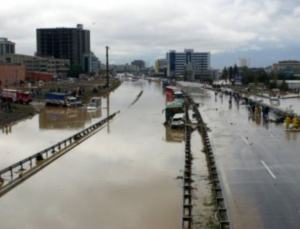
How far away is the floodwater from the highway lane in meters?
1.87

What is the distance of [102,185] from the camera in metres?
20.4

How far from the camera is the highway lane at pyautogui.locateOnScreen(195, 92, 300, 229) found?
1489cm

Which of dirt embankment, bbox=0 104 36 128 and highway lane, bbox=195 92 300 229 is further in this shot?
dirt embankment, bbox=0 104 36 128

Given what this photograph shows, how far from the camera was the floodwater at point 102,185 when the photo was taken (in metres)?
16.1

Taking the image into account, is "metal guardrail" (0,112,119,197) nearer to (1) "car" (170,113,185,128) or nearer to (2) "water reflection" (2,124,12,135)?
(1) "car" (170,113,185,128)

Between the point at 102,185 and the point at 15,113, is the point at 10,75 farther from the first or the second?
the point at 102,185

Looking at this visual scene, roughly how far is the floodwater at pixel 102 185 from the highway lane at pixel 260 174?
1867 mm

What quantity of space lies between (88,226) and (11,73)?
85.3 metres

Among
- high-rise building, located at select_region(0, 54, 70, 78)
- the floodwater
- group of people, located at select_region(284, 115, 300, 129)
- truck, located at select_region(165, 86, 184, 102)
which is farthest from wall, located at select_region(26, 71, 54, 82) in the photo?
group of people, located at select_region(284, 115, 300, 129)

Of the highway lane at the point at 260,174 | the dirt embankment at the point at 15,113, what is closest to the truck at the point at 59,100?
the dirt embankment at the point at 15,113

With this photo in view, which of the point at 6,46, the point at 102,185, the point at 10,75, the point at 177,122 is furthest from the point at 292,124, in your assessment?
the point at 6,46

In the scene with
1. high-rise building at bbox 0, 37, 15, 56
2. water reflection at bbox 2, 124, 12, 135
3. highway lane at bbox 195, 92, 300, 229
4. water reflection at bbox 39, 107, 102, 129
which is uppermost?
high-rise building at bbox 0, 37, 15, 56

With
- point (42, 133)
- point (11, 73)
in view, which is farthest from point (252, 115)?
point (11, 73)

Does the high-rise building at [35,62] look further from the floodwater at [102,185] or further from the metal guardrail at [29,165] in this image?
the metal guardrail at [29,165]
